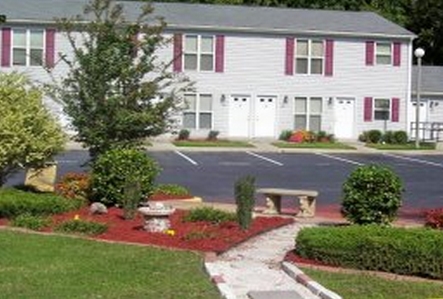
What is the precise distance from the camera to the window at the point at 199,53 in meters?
45.0

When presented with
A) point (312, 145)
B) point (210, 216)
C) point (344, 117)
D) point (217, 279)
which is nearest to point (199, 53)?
point (312, 145)

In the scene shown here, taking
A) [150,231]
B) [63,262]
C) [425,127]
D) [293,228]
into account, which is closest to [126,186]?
[150,231]

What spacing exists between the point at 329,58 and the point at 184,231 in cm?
3194

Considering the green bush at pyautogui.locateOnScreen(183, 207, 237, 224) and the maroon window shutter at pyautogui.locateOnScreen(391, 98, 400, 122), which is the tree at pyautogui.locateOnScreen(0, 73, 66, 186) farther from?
the maroon window shutter at pyautogui.locateOnScreen(391, 98, 400, 122)

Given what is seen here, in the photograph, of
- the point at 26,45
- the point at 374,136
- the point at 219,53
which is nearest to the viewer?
the point at 26,45

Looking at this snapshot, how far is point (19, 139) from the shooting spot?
1858 centimetres

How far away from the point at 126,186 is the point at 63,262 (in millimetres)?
4733

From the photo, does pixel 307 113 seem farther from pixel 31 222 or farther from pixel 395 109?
pixel 31 222

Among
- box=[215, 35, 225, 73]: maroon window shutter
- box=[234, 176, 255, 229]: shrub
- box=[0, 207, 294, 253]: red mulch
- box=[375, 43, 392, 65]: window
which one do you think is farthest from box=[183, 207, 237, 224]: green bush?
box=[375, 43, 392, 65]: window

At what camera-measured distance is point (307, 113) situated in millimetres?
46531

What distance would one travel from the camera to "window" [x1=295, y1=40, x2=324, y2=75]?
46.2m

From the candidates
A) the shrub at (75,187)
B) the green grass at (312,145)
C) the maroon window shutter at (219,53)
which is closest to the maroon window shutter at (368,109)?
the green grass at (312,145)

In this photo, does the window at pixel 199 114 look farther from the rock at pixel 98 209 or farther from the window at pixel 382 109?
the rock at pixel 98 209

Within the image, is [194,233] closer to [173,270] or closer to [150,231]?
[150,231]
